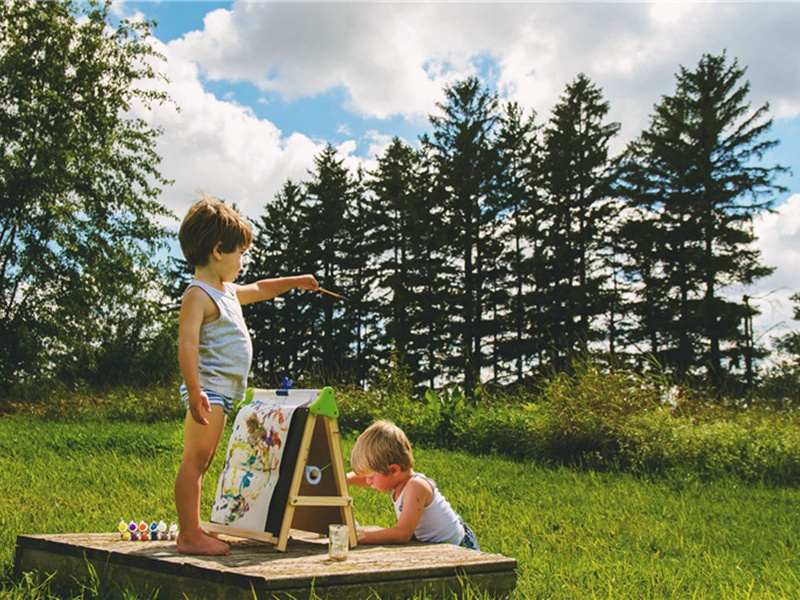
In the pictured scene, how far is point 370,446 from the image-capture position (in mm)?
3830

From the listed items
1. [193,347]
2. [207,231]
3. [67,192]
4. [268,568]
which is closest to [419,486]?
[268,568]

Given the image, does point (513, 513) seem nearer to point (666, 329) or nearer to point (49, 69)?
point (49, 69)

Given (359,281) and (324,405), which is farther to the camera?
(359,281)

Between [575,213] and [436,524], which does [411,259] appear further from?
[436,524]

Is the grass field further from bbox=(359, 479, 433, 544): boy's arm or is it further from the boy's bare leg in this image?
bbox=(359, 479, 433, 544): boy's arm

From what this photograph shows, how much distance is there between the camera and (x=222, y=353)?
3473 mm

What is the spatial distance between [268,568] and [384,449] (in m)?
1.00

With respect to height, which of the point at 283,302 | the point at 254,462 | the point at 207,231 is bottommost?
the point at 254,462

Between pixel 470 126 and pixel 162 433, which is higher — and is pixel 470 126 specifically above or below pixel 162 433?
above

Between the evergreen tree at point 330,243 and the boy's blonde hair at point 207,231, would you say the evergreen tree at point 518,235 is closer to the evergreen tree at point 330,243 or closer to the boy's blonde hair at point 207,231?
the evergreen tree at point 330,243

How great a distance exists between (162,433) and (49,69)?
1574cm

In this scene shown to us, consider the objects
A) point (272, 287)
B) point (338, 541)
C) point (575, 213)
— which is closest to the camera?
point (338, 541)

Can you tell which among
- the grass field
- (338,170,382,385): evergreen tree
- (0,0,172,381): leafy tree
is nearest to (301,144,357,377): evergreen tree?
(338,170,382,385): evergreen tree

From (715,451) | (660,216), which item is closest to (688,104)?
(660,216)
